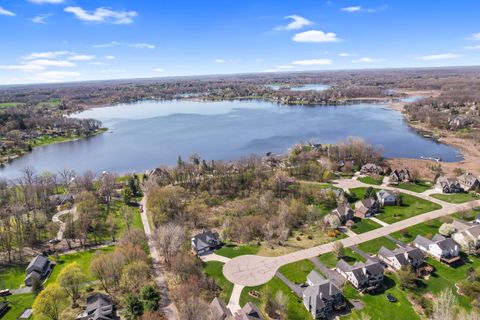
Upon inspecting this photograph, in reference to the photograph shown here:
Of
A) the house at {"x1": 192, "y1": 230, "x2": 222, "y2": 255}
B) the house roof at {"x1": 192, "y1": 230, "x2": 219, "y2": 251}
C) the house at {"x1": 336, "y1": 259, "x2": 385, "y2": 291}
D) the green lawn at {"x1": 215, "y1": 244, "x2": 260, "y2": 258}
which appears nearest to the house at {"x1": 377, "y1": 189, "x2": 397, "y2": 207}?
the house at {"x1": 336, "y1": 259, "x2": 385, "y2": 291}

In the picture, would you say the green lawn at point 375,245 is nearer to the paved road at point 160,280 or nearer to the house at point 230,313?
the house at point 230,313

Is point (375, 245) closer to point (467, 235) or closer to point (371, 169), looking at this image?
point (467, 235)

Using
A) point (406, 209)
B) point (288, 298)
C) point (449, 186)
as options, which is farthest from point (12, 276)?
point (449, 186)

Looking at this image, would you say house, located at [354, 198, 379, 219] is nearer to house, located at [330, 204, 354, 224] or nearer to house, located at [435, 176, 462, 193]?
house, located at [330, 204, 354, 224]

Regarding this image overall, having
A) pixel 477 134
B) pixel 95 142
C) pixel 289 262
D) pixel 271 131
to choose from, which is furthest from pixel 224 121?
pixel 289 262

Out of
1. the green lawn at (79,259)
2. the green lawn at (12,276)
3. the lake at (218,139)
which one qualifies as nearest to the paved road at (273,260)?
the green lawn at (79,259)

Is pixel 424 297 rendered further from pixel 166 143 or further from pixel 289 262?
pixel 166 143

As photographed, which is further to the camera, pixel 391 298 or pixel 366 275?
pixel 366 275
